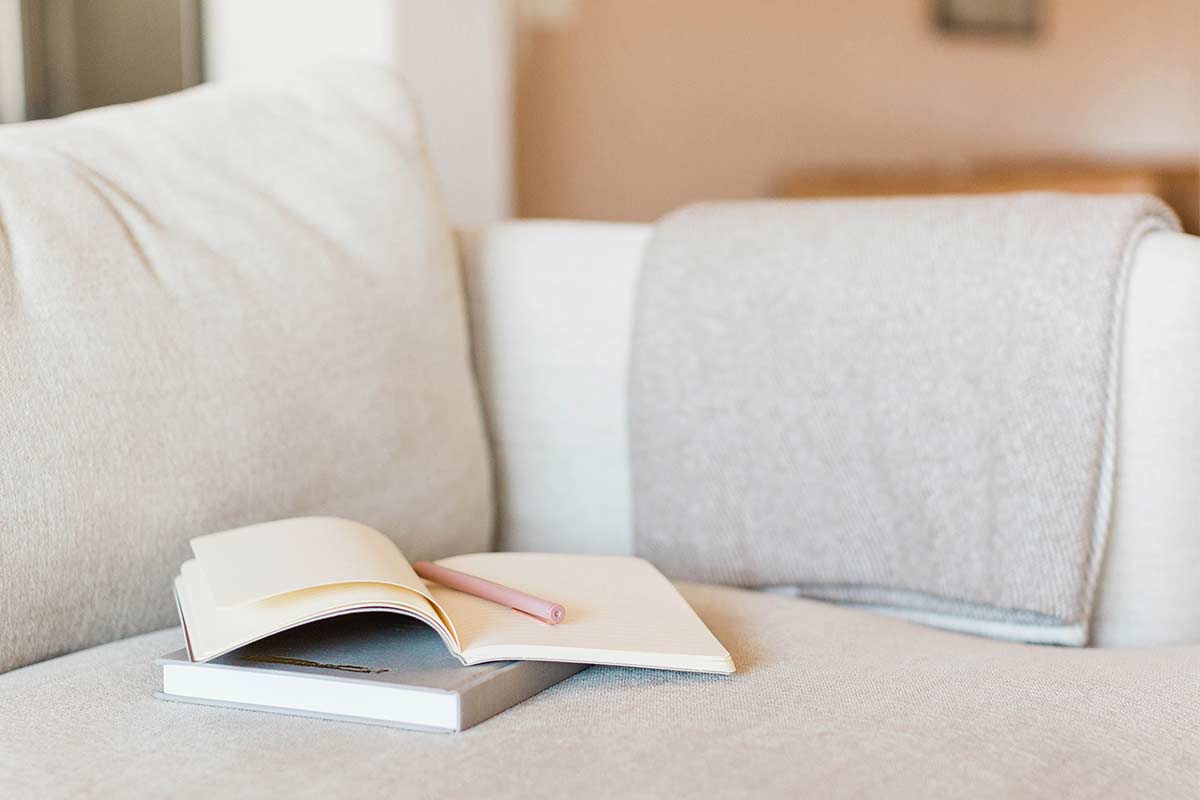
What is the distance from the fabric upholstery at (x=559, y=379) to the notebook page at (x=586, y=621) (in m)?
0.30

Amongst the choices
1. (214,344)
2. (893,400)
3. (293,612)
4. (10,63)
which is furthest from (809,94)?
(293,612)

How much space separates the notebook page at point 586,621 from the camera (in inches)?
27.3

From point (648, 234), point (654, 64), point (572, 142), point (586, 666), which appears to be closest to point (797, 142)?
point (654, 64)

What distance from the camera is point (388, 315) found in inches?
41.5

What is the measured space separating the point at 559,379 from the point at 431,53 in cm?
79

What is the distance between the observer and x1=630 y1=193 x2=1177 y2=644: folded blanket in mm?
947

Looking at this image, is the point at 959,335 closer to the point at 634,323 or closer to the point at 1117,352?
the point at 1117,352

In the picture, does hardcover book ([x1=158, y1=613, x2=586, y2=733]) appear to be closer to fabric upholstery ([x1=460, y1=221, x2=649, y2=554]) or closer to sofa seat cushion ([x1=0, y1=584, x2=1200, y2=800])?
sofa seat cushion ([x1=0, y1=584, x2=1200, y2=800])

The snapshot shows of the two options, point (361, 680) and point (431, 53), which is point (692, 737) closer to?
point (361, 680)

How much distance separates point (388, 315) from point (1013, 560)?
0.55 meters

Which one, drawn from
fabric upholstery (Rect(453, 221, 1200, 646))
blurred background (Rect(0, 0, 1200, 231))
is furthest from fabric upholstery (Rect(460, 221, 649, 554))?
blurred background (Rect(0, 0, 1200, 231))

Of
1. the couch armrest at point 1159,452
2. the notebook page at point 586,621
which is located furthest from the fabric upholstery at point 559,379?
the couch armrest at point 1159,452

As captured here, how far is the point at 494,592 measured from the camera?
0.76 m

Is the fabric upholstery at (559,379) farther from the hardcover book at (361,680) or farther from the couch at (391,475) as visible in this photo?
the hardcover book at (361,680)
